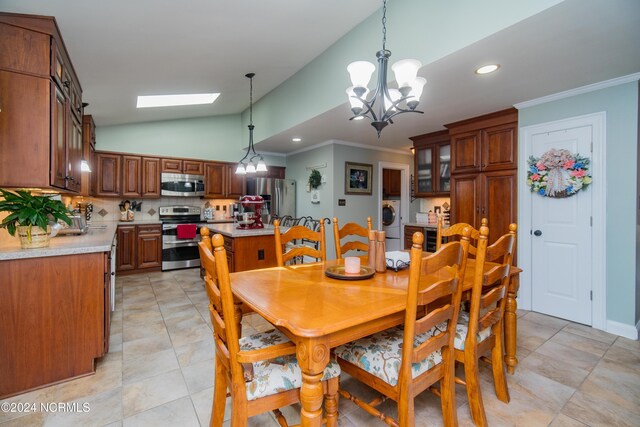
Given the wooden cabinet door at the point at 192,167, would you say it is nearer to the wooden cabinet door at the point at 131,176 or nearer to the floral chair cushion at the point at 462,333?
the wooden cabinet door at the point at 131,176

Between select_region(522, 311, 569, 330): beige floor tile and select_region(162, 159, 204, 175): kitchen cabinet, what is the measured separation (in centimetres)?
544

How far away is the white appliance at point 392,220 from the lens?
596 cm

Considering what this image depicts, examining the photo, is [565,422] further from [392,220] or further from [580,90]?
[392,220]

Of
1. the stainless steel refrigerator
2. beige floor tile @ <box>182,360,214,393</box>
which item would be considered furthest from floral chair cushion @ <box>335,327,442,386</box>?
the stainless steel refrigerator

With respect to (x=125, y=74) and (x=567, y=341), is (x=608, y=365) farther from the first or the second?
(x=125, y=74)

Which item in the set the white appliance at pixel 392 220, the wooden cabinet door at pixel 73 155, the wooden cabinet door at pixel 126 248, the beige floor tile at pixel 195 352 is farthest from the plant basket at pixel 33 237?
the white appliance at pixel 392 220

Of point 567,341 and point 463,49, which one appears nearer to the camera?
point 463,49

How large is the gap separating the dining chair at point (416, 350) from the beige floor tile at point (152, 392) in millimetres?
1111

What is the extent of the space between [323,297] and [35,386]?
2030 mm

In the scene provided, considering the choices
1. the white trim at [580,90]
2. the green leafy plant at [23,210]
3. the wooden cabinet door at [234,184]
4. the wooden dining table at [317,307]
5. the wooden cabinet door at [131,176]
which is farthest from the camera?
the wooden cabinet door at [234,184]

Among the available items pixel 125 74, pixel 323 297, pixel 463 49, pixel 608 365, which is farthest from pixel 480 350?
pixel 125 74

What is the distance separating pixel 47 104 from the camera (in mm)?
2109

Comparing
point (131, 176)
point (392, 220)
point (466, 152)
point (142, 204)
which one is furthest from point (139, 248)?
point (466, 152)

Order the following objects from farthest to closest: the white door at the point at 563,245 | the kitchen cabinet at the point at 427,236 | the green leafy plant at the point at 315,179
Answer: the green leafy plant at the point at 315,179 → the kitchen cabinet at the point at 427,236 → the white door at the point at 563,245
